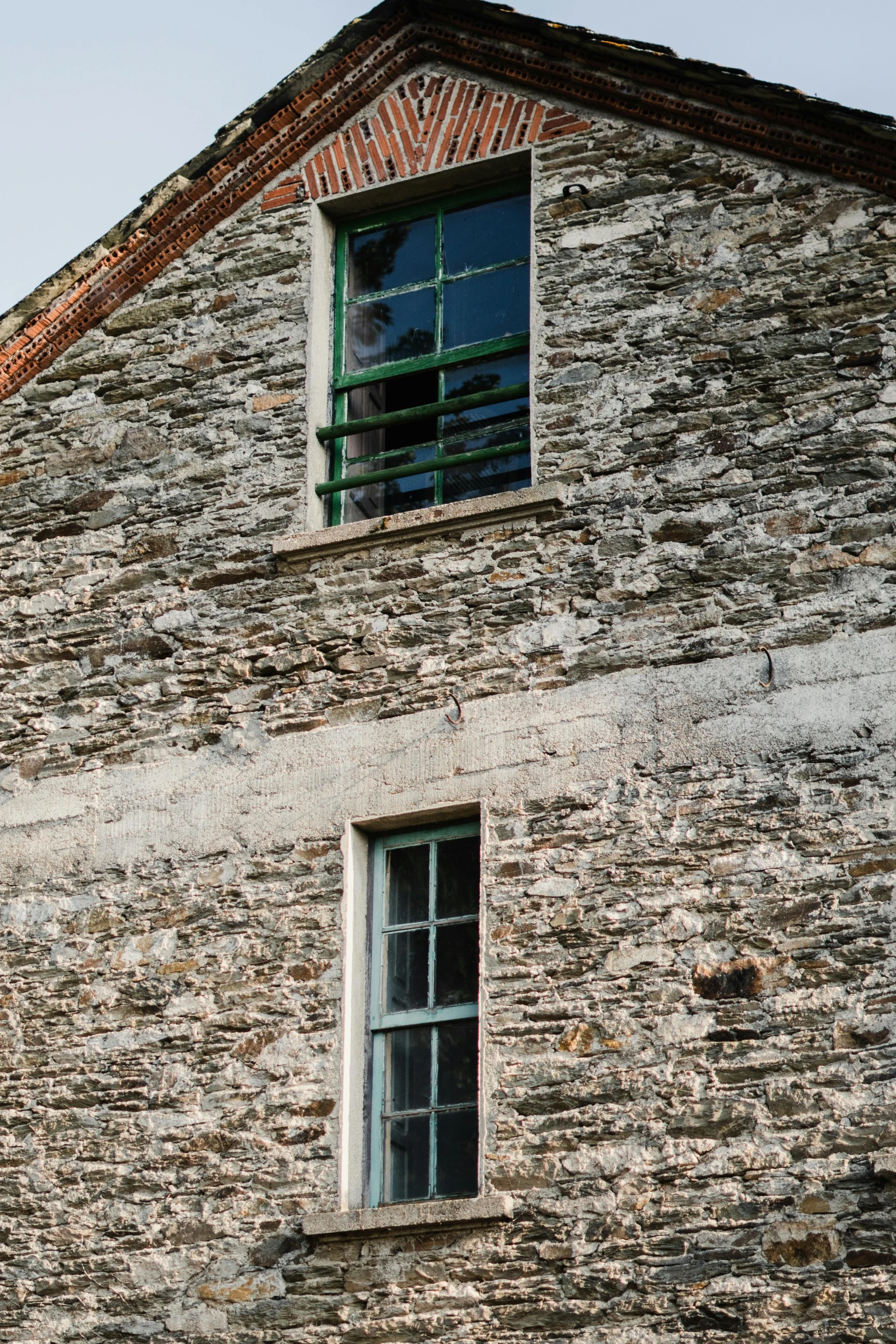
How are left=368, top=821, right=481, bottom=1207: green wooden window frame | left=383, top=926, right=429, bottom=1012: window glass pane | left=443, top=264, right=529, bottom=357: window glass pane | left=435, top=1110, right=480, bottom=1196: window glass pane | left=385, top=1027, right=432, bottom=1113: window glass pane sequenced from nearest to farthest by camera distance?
1. left=435, top=1110, right=480, bottom=1196: window glass pane
2. left=368, top=821, right=481, bottom=1207: green wooden window frame
3. left=385, top=1027, right=432, bottom=1113: window glass pane
4. left=383, top=926, right=429, bottom=1012: window glass pane
5. left=443, top=264, right=529, bottom=357: window glass pane

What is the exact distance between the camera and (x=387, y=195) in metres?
10.3

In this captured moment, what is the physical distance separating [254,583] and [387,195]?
2486 millimetres

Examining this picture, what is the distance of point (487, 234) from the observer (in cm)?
1009

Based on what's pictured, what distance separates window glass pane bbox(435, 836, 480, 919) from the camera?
8.51m

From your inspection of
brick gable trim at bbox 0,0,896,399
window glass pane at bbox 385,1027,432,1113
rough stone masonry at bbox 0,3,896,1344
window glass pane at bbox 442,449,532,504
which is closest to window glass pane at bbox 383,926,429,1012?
window glass pane at bbox 385,1027,432,1113

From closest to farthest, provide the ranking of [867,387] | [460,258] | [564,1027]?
[564,1027] → [867,387] → [460,258]

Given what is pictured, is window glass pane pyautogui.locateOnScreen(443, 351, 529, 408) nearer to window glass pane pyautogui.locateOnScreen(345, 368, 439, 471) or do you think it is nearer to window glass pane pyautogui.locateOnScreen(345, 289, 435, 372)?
window glass pane pyautogui.locateOnScreen(345, 368, 439, 471)

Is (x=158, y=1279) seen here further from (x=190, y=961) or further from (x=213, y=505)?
(x=213, y=505)

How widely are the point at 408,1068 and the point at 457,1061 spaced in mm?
239

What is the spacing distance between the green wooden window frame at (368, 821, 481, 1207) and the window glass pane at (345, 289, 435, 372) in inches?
112

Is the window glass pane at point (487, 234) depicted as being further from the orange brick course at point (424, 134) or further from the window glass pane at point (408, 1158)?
the window glass pane at point (408, 1158)

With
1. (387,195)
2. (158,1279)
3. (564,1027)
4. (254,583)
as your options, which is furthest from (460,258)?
(158,1279)

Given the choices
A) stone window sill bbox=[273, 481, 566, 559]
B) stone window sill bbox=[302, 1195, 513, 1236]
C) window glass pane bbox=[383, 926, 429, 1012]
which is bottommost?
stone window sill bbox=[302, 1195, 513, 1236]

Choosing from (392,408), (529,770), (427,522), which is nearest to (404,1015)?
(529,770)
